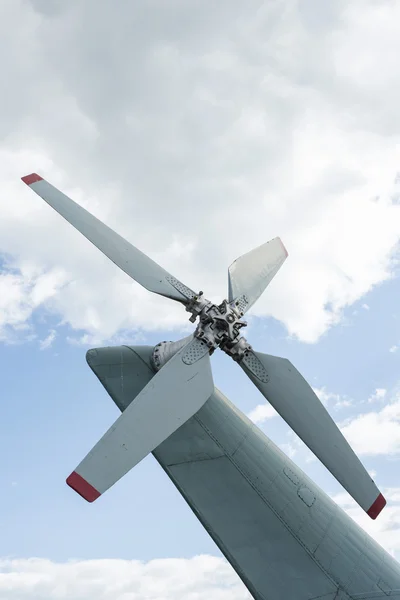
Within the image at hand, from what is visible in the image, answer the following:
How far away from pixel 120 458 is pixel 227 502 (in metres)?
4.65

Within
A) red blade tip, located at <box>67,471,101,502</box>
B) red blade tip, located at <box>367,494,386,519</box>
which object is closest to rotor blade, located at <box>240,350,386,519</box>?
red blade tip, located at <box>367,494,386,519</box>

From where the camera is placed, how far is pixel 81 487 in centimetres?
770

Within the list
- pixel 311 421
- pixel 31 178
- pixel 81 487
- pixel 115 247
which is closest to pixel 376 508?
pixel 311 421

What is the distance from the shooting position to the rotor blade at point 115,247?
11.1 m

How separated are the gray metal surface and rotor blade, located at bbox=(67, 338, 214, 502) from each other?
10.2 ft

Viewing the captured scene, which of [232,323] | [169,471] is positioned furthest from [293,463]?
[232,323]

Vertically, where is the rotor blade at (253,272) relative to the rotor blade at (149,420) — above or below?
above

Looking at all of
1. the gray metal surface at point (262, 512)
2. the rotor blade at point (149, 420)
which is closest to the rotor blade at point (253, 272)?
the rotor blade at point (149, 420)

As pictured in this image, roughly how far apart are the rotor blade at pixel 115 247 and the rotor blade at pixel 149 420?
4.70 feet

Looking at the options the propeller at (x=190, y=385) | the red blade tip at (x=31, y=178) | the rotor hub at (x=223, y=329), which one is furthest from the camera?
the red blade tip at (x=31, y=178)

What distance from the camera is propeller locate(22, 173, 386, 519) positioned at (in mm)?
8258

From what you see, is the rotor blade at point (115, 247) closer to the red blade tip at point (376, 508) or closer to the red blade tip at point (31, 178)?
the red blade tip at point (31, 178)

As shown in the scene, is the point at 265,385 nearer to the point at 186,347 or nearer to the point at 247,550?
the point at 186,347

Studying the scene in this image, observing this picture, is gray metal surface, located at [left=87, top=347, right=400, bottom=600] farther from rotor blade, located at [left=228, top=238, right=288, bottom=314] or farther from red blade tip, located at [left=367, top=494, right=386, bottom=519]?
rotor blade, located at [left=228, top=238, right=288, bottom=314]
